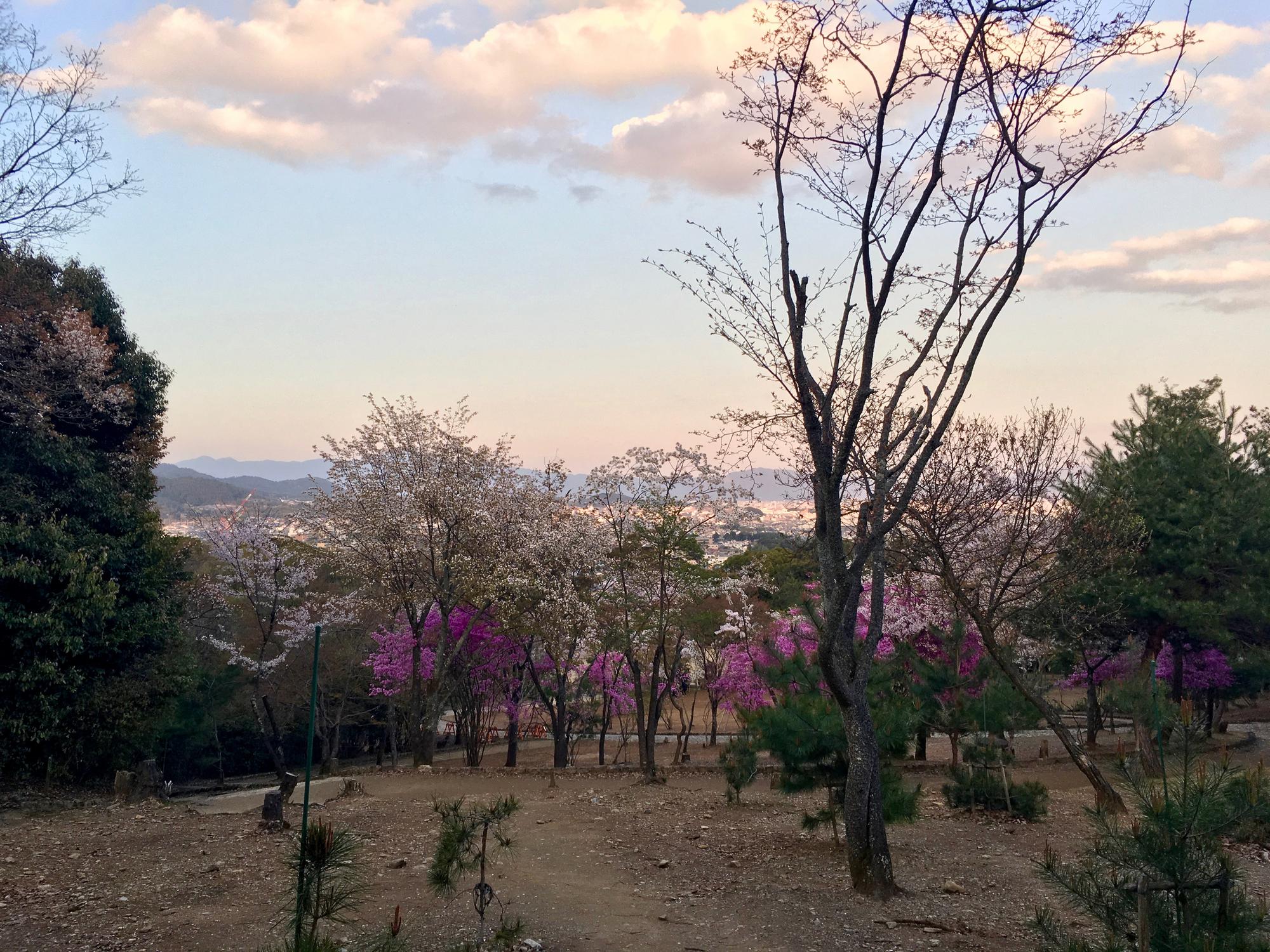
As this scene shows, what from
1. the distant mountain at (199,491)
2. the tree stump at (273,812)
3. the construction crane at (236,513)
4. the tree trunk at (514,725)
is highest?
the distant mountain at (199,491)

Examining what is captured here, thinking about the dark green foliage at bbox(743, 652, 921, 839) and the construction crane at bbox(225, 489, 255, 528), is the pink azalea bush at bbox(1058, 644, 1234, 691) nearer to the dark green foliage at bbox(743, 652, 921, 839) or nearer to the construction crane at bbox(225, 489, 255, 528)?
the dark green foliage at bbox(743, 652, 921, 839)

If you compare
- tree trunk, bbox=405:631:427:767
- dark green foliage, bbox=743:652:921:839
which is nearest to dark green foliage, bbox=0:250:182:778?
tree trunk, bbox=405:631:427:767

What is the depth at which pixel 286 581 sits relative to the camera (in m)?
22.1

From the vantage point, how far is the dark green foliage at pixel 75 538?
11.6 metres

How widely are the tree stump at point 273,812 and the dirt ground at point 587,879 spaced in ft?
0.51

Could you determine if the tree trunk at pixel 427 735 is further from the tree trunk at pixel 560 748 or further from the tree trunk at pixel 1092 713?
the tree trunk at pixel 1092 713

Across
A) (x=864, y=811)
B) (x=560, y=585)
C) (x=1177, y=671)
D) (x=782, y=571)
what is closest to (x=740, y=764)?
(x=864, y=811)

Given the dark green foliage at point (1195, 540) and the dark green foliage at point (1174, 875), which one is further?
the dark green foliage at point (1195, 540)

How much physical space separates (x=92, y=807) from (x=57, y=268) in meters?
8.45

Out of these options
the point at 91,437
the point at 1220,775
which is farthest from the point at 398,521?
the point at 1220,775

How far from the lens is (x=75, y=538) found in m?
12.3

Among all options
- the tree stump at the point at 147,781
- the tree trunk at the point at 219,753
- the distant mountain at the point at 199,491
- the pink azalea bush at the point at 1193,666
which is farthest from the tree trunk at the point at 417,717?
the distant mountain at the point at 199,491

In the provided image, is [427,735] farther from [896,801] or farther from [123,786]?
[896,801]

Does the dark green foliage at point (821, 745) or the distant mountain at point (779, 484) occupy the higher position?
the distant mountain at point (779, 484)
